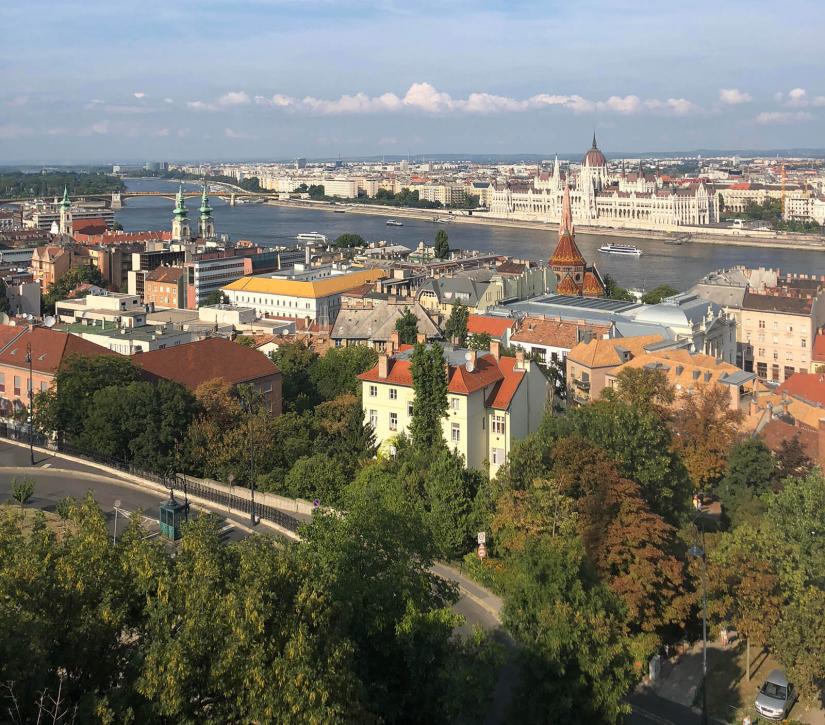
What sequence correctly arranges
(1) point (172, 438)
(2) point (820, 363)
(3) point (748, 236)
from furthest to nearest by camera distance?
(3) point (748, 236)
(2) point (820, 363)
(1) point (172, 438)

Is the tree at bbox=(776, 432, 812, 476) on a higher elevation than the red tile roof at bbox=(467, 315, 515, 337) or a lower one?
lower

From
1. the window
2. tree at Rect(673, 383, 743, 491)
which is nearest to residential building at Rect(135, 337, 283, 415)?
the window

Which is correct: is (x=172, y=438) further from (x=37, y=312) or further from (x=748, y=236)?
(x=748, y=236)

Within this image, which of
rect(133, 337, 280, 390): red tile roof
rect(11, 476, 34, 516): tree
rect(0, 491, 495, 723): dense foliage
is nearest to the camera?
rect(0, 491, 495, 723): dense foliage

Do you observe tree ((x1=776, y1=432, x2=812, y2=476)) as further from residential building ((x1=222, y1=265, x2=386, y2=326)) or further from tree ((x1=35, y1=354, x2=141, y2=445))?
residential building ((x1=222, y1=265, x2=386, y2=326))

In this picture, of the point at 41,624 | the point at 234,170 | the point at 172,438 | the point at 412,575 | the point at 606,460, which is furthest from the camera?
the point at 234,170

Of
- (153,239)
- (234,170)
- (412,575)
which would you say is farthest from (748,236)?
(234,170)
